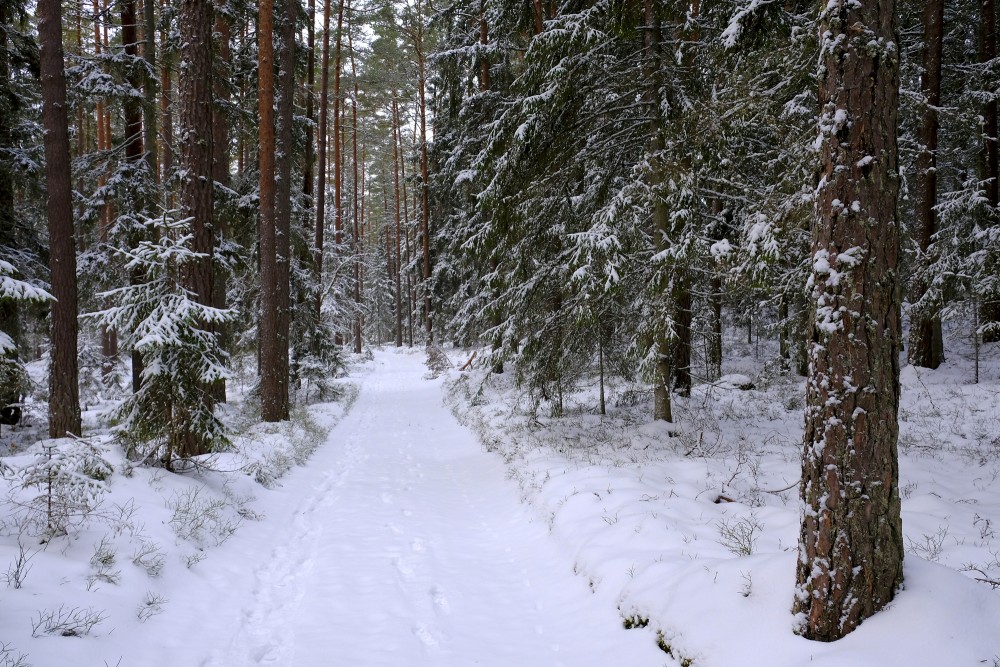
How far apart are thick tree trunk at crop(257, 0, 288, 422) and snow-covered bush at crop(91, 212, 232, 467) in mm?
5026

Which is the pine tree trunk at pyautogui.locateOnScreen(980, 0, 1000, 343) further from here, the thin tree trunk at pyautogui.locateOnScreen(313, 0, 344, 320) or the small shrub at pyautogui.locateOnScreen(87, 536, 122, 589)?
the thin tree trunk at pyautogui.locateOnScreen(313, 0, 344, 320)

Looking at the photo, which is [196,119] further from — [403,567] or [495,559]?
[495,559]

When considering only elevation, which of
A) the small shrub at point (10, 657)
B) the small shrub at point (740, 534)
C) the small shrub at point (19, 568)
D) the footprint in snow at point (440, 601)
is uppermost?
the small shrub at point (19, 568)

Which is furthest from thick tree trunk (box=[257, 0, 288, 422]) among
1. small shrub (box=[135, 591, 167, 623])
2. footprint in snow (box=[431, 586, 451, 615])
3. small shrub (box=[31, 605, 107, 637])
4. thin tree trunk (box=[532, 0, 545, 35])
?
small shrub (box=[31, 605, 107, 637])

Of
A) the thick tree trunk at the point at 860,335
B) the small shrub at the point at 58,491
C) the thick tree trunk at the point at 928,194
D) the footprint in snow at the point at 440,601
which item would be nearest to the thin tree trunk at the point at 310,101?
the small shrub at the point at 58,491

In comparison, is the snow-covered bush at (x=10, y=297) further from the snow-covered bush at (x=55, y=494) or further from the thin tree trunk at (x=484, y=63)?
the thin tree trunk at (x=484, y=63)

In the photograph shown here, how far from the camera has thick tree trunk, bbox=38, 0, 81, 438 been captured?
8539mm

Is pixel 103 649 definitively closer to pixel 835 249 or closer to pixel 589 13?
pixel 835 249

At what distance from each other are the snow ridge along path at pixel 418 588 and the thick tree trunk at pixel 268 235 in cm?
345

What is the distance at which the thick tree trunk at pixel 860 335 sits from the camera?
2.86m

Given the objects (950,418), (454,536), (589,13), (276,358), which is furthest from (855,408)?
(276,358)

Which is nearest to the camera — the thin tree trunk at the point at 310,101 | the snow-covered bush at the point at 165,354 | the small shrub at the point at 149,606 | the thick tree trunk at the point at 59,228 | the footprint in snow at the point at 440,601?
the small shrub at the point at 149,606

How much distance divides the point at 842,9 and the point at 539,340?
7.08m

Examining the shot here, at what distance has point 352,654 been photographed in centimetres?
368
